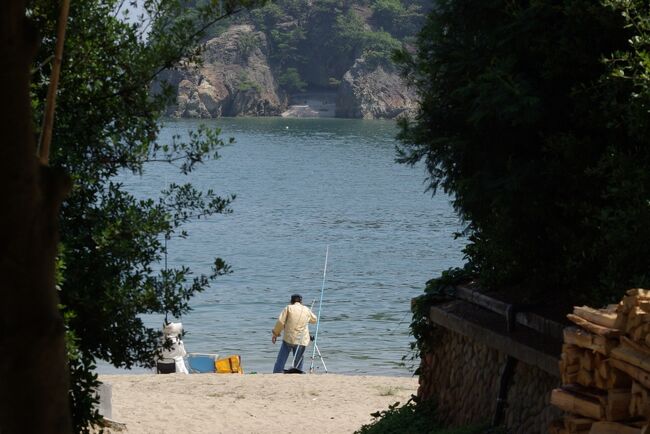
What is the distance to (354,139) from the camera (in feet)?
365

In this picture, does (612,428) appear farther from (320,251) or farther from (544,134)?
(320,251)

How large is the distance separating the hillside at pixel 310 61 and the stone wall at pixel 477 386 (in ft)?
377

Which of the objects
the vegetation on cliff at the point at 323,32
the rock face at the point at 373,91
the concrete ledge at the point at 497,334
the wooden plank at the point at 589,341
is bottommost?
the concrete ledge at the point at 497,334

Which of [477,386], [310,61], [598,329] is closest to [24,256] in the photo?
[598,329]

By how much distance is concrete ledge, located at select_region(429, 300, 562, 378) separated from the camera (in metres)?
7.49

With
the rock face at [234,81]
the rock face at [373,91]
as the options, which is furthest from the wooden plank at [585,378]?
the rock face at [373,91]

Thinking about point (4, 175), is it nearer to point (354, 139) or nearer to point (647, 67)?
point (647, 67)

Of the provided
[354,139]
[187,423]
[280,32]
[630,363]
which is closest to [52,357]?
[630,363]

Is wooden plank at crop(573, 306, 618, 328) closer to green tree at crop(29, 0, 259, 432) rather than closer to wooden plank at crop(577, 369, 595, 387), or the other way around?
wooden plank at crop(577, 369, 595, 387)

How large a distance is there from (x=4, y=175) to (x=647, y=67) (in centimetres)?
553

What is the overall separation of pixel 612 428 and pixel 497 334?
9.84 feet

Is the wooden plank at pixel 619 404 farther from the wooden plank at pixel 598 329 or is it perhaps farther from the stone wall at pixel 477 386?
the stone wall at pixel 477 386

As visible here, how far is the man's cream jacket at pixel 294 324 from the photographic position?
59.6ft

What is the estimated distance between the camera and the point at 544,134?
8289mm
